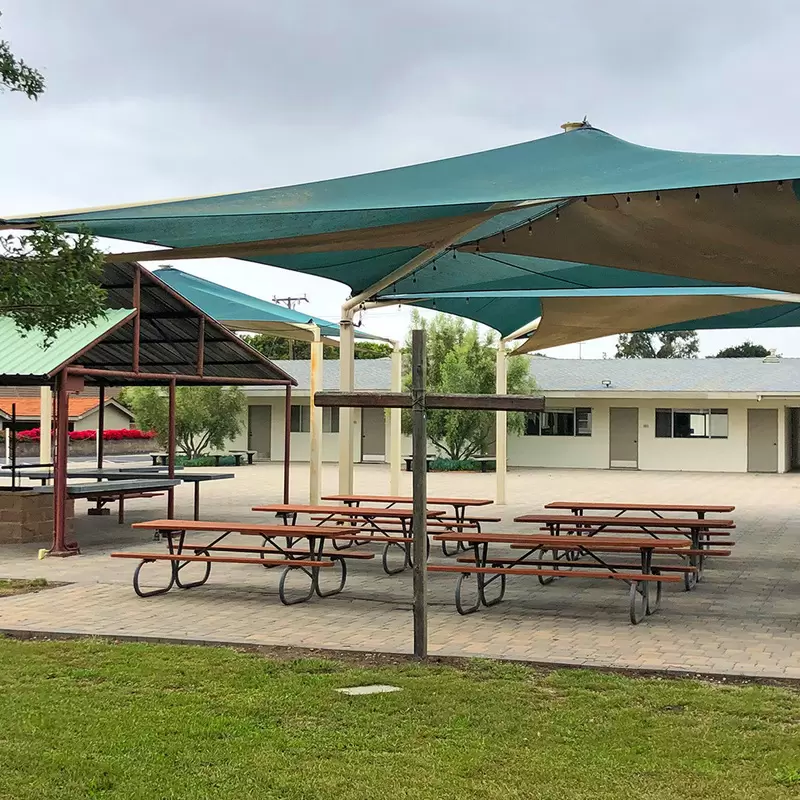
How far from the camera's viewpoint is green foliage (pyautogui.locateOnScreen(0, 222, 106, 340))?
14.2 feet

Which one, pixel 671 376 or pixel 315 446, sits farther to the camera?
pixel 671 376

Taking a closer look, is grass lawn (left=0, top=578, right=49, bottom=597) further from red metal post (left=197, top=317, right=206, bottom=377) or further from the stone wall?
red metal post (left=197, top=317, right=206, bottom=377)

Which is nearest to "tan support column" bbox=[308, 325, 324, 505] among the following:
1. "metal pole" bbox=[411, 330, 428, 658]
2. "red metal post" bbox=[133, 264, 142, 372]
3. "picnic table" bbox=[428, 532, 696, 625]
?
"red metal post" bbox=[133, 264, 142, 372]

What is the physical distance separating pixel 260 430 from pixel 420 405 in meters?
31.1

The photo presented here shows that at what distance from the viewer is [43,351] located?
448 inches

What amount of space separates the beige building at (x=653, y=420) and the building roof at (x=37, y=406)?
7.02 meters

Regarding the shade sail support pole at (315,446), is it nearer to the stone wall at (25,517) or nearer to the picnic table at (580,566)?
the stone wall at (25,517)

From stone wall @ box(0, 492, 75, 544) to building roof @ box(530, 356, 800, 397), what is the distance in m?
21.6

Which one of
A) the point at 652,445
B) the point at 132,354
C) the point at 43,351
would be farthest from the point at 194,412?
the point at 43,351

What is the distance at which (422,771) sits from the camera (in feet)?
13.9

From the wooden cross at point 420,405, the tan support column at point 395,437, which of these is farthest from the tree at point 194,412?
the wooden cross at point 420,405

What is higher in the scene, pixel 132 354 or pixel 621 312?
pixel 621 312

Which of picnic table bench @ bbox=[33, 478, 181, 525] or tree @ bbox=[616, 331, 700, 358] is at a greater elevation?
tree @ bbox=[616, 331, 700, 358]

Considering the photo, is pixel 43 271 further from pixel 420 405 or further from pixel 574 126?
pixel 574 126
